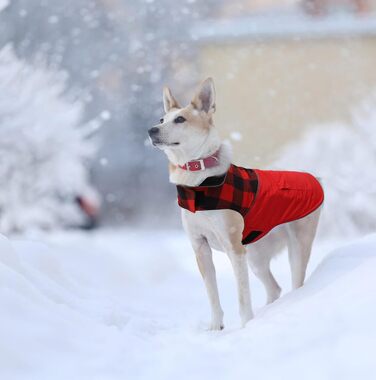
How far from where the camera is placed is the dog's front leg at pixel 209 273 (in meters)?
4.77

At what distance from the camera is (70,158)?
1505 cm

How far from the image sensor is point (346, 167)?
12531 mm

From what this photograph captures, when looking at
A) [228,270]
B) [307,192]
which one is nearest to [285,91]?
[228,270]

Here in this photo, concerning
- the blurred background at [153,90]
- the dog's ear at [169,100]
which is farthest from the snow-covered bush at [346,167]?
the dog's ear at [169,100]

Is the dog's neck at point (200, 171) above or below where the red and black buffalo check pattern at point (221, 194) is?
above

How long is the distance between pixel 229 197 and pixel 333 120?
45.7ft

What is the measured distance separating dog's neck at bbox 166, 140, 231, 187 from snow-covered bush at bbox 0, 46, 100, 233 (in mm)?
8031

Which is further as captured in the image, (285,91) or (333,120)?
(285,91)

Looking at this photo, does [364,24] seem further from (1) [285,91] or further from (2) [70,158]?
(2) [70,158]

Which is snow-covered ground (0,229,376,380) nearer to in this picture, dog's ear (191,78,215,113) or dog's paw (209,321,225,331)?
dog's paw (209,321,225,331)

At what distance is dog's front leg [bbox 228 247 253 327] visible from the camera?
4535mm

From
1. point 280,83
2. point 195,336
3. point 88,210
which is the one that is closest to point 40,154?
point 88,210

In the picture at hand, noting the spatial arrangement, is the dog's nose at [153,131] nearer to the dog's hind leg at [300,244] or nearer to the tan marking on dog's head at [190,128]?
the tan marking on dog's head at [190,128]

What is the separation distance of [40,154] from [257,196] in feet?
33.6
